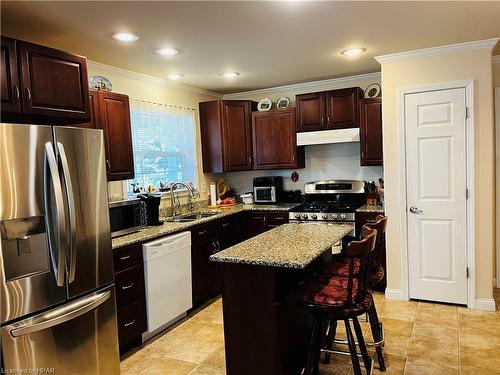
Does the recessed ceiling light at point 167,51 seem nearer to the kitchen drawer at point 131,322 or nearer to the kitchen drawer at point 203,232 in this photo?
the kitchen drawer at point 203,232

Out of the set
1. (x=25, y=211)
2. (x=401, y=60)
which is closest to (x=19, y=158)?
(x=25, y=211)

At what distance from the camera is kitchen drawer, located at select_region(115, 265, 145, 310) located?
112 inches

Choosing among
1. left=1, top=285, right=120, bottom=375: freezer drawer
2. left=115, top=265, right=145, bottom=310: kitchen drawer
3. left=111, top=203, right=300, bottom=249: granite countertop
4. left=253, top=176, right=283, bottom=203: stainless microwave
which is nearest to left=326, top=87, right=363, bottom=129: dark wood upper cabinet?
left=253, top=176, right=283, bottom=203: stainless microwave

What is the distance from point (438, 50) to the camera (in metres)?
3.44

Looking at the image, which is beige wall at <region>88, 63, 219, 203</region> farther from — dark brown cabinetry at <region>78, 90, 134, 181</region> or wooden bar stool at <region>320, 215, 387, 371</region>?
wooden bar stool at <region>320, 215, 387, 371</region>

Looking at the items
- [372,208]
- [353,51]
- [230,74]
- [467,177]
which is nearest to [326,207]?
[372,208]

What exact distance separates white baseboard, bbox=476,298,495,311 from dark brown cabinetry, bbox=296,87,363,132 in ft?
7.12

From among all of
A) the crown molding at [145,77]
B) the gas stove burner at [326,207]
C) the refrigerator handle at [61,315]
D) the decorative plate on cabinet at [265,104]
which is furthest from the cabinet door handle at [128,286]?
the decorative plate on cabinet at [265,104]

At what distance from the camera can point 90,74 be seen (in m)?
3.38

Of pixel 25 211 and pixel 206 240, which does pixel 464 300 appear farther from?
pixel 25 211

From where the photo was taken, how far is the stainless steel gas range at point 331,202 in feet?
13.3

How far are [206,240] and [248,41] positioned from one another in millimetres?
2024

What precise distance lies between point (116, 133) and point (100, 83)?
0.58m

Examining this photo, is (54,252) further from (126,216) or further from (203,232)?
→ (203,232)
